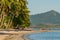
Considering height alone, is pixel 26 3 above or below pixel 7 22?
above

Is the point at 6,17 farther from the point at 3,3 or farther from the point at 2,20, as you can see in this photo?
the point at 3,3

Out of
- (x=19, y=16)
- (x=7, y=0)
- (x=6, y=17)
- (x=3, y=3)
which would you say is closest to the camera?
(x=3, y=3)

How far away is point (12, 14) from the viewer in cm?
8088

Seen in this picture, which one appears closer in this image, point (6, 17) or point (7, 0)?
point (7, 0)

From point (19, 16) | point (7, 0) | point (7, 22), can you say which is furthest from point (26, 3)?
point (7, 0)

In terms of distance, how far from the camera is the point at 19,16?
88312 mm

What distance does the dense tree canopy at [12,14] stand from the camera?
71863 millimetres

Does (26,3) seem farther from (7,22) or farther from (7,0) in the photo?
(7,0)

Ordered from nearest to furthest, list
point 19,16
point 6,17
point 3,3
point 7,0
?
point 3,3 → point 7,0 → point 6,17 → point 19,16

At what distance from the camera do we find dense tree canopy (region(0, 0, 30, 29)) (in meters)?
71.9

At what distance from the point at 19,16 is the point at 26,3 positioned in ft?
15.7

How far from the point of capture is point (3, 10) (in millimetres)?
74125

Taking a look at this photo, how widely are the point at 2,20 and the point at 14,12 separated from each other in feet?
21.6

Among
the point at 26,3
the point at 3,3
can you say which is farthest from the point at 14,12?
the point at 3,3
